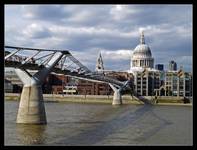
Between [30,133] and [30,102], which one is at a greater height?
[30,102]

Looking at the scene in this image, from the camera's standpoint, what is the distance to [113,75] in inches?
4660

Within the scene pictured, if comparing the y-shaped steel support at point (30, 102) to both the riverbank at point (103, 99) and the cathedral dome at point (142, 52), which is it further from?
the cathedral dome at point (142, 52)

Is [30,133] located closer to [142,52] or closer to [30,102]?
[30,102]

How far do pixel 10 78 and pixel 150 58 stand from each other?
5505 cm

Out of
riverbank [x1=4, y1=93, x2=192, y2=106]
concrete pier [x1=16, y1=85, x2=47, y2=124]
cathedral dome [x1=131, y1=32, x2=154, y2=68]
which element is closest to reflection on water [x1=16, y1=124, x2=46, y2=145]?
concrete pier [x1=16, y1=85, x2=47, y2=124]

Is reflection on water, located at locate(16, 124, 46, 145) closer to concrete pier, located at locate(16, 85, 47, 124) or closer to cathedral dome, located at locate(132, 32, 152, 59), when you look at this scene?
concrete pier, located at locate(16, 85, 47, 124)

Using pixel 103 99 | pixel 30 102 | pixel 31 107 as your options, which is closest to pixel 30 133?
pixel 31 107

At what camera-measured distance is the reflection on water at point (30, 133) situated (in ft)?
67.1

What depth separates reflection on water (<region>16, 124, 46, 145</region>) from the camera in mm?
20438

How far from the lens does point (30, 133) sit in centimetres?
2373

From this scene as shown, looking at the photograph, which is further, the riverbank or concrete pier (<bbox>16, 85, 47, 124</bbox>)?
the riverbank
